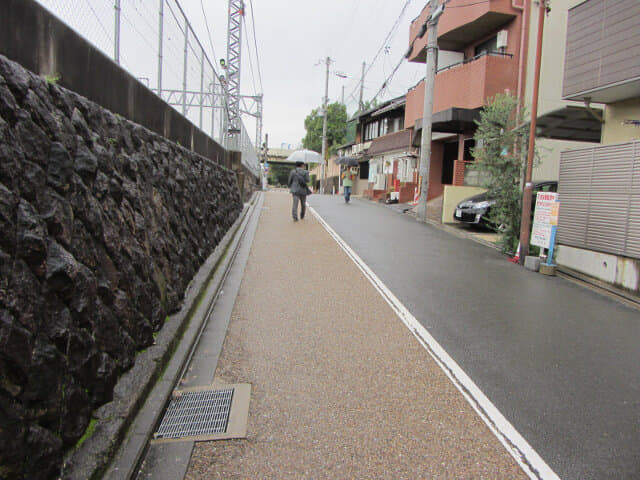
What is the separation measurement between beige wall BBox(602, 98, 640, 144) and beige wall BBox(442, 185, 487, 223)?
4.99 meters

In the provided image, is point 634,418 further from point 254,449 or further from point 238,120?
point 238,120

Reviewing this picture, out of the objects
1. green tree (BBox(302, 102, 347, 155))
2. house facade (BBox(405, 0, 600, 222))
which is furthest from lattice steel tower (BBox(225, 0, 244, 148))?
green tree (BBox(302, 102, 347, 155))

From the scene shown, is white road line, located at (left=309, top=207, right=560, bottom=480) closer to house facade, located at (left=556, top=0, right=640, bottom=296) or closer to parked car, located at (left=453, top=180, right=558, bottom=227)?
house facade, located at (left=556, top=0, right=640, bottom=296)

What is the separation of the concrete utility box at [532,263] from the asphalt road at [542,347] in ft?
0.73

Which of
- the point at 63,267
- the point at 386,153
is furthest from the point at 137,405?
the point at 386,153

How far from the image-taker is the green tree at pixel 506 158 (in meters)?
11.4

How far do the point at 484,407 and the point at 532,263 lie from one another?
6834 mm

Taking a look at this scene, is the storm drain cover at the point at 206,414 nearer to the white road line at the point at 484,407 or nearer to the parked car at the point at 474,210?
the white road line at the point at 484,407

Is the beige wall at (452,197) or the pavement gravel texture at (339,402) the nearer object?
the pavement gravel texture at (339,402)

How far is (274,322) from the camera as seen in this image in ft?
19.3

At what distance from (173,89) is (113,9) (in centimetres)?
304

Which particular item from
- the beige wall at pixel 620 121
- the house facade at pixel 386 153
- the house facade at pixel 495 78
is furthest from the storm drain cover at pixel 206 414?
the house facade at pixel 386 153

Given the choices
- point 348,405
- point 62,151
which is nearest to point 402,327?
point 348,405

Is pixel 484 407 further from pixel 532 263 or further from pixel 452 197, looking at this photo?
pixel 452 197
